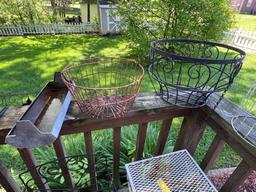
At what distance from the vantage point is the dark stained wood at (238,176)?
91 cm

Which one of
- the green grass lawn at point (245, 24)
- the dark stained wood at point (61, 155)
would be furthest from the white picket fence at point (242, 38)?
the dark stained wood at point (61, 155)

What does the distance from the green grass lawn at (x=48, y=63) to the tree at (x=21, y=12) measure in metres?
1.13

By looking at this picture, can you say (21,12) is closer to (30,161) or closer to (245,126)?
(30,161)

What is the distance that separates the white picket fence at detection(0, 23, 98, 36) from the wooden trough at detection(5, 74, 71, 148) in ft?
28.8

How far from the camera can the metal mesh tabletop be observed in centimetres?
103

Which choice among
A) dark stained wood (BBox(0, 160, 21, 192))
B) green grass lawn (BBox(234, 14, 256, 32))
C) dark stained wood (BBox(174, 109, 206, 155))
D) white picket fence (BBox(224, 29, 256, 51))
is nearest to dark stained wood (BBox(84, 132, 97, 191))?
dark stained wood (BBox(0, 160, 21, 192))

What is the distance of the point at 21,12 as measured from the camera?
8.41m

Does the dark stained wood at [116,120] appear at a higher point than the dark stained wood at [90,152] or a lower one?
higher

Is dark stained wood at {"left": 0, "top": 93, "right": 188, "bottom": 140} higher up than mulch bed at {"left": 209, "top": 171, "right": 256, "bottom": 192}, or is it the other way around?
dark stained wood at {"left": 0, "top": 93, "right": 188, "bottom": 140}

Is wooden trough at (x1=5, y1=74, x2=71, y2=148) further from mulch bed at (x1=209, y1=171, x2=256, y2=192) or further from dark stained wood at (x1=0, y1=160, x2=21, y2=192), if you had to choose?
mulch bed at (x1=209, y1=171, x2=256, y2=192)

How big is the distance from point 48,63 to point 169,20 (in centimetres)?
329

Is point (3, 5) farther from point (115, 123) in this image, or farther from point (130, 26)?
point (115, 123)

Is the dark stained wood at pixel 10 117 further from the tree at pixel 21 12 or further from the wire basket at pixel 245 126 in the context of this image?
the tree at pixel 21 12

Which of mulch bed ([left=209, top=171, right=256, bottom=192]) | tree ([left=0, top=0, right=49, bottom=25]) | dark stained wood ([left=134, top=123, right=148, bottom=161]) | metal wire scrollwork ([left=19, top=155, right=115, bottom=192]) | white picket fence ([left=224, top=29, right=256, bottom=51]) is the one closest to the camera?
dark stained wood ([left=134, top=123, right=148, bottom=161])
